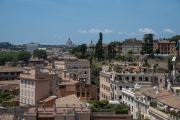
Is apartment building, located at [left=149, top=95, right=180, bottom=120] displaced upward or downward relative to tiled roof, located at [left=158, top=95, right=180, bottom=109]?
downward

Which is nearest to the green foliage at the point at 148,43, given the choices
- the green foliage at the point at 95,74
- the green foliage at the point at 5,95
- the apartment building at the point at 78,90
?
the green foliage at the point at 95,74

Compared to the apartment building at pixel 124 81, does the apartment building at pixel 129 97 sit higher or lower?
lower

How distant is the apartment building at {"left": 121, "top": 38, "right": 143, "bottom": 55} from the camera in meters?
94.1

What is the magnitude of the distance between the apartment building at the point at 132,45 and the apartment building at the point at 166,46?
584 centimetres

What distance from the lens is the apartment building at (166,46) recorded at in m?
85.9

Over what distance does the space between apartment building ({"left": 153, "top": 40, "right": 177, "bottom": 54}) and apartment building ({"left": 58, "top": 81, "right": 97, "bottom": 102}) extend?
51.2 meters

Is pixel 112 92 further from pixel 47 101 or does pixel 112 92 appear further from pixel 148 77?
pixel 47 101

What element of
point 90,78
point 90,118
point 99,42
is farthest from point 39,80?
point 99,42

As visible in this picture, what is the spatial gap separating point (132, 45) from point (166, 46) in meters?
11.1

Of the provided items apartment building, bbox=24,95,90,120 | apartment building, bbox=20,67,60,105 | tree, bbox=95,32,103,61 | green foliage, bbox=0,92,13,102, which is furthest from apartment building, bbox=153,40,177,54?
apartment building, bbox=24,95,90,120

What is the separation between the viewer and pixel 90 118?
23922 millimetres

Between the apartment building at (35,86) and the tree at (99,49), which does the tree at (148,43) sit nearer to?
the tree at (99,49)

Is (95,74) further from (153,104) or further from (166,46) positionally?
(153,104)

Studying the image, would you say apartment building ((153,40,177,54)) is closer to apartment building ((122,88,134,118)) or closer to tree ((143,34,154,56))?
tree ((143,34,154,56))
